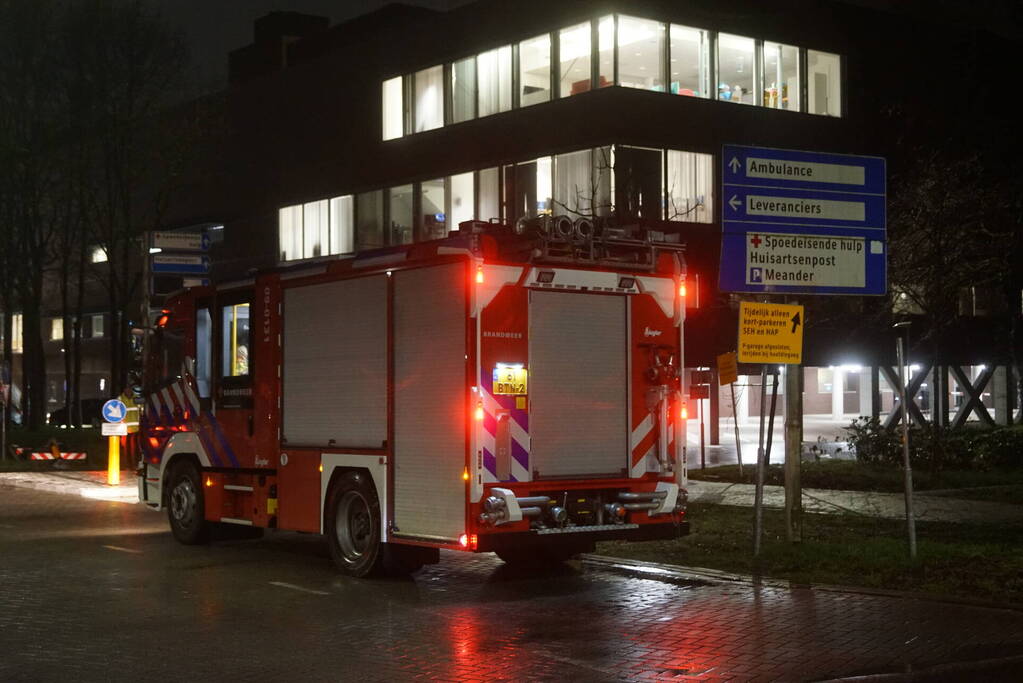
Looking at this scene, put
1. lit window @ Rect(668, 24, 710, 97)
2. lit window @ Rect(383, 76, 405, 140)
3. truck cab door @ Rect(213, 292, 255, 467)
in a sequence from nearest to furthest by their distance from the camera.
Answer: truck cab door @ Rect(213, 292, 255, 467) → lit window @ Rect(668, 24, 710, 97) → lit window @ Rect(383, 76, 405, 140)

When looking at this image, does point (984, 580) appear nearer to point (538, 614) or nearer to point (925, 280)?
point (538, 614)

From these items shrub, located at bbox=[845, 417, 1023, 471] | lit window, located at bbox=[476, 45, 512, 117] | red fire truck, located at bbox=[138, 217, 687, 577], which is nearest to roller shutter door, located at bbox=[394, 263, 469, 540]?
red fire truck, located at bbox=[138, 217, 687, 577]

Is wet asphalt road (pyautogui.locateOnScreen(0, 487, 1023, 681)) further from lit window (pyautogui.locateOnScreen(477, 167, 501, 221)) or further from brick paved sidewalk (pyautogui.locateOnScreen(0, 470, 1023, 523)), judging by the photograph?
lit window (pyautogui.locateOnScreen(477, 167, 501, 221))

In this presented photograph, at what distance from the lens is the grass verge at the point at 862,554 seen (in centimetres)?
1153

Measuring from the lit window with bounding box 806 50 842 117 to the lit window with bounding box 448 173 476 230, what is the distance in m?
9.98

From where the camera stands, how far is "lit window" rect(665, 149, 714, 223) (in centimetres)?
3512

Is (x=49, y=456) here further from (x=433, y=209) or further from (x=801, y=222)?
(x=801, y=222)

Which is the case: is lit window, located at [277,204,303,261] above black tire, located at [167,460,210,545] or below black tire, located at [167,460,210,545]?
above

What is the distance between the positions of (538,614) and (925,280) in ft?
50.6

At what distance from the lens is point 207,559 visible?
13.9 metres

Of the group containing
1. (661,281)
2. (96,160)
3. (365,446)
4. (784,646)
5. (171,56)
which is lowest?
(784,646)

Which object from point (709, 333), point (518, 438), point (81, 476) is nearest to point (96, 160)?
point (81, 476)

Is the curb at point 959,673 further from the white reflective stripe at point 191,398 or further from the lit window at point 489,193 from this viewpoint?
the lit window at point 489,193

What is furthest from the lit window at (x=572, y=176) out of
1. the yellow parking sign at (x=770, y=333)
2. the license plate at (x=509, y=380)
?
the license plate at (x=509, y=380)
